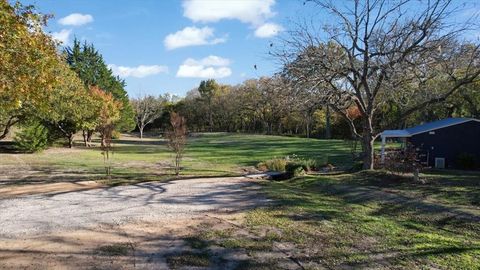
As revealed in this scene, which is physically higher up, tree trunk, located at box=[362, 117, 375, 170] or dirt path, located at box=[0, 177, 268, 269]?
tree trunk, located at box=[362, 117, 375, 170]

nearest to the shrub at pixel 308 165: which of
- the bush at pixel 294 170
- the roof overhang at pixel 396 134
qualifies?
the bush at pixel 294 170

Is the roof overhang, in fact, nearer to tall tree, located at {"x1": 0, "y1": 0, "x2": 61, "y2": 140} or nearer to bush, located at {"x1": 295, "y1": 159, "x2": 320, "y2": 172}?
bush, located at {"x1": 295, "y1": 159, "x2": 320, "y2": 172}

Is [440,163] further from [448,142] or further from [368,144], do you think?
[368,144]

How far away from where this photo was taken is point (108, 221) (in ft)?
29.3

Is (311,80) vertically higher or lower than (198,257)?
higher

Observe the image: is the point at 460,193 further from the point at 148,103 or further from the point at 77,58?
the point at 148,103

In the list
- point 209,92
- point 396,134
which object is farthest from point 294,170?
point 209,92

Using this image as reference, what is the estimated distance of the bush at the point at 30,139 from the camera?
28.8 metres

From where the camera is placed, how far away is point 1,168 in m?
20.4

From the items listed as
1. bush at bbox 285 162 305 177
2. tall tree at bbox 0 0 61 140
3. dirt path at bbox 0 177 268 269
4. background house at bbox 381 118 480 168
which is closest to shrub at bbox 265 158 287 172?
bush at bbox 285 162 305 177

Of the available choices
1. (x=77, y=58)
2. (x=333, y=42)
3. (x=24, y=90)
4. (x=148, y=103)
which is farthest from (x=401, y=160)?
(x=148, y=103)

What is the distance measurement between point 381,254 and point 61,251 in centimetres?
490

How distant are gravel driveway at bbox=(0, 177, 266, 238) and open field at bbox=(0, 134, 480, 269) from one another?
0.03m

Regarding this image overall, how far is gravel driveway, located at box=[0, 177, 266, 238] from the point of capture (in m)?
8.77
